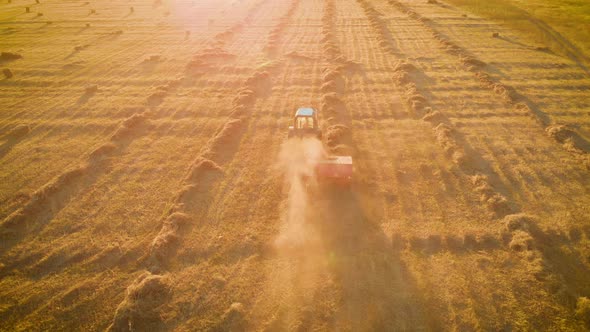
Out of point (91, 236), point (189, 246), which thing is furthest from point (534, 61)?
point (91, 236)

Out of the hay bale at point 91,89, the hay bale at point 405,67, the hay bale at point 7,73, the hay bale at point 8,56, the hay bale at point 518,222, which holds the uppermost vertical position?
the hay bale at point 8,56

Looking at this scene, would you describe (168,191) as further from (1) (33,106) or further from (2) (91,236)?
(1) (33,106)

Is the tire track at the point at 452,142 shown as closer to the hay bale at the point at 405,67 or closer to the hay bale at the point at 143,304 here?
the hay bale at the point at 405,67

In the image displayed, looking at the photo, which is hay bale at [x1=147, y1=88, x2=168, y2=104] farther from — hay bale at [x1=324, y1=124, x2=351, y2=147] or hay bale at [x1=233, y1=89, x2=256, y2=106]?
hay bale at [x1=324, y1=124, x2=351, y2=147]

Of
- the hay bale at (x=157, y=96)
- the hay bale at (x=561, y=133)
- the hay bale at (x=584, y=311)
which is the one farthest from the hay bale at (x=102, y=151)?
the hay bale at (x=561, y=133)

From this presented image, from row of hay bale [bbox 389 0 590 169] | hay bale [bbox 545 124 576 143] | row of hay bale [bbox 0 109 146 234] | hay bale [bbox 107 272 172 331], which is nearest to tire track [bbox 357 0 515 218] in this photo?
row of hay bale [bbox 389 0 590 169]

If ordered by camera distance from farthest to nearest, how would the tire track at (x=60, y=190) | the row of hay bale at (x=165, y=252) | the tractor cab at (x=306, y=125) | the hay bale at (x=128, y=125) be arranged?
the hay bale at (x=128, y=125), the tractor cab at (x=306, y=125), the tire track at (x=60, y=190), the row of hay bale at (x=165, y=252)
